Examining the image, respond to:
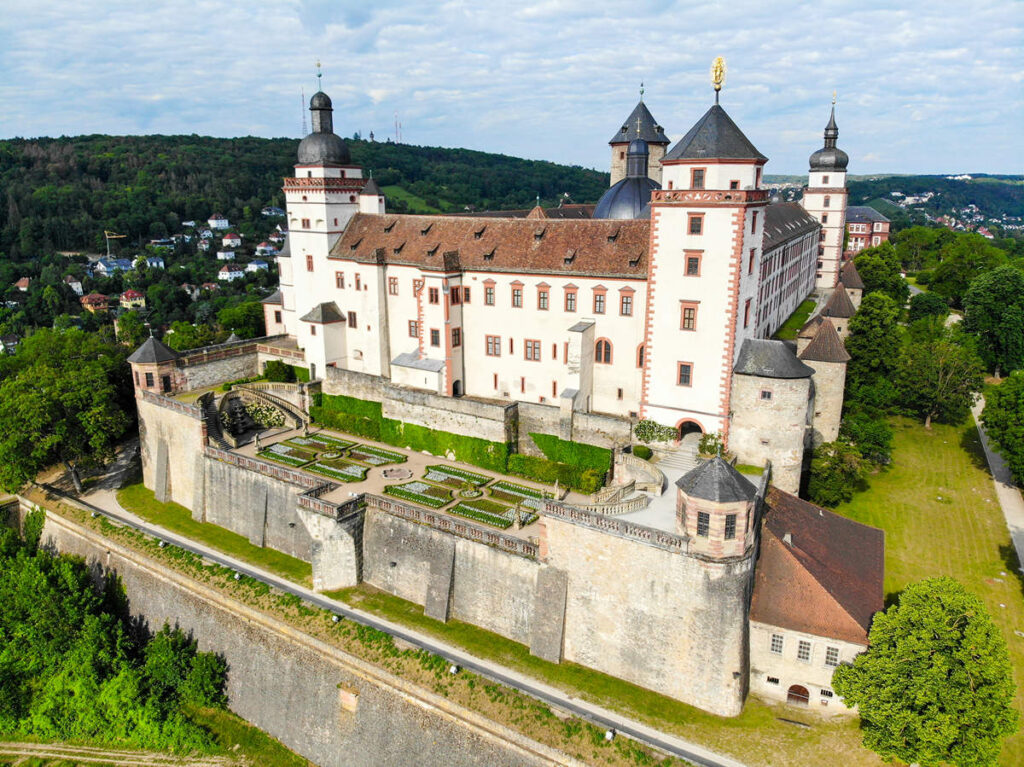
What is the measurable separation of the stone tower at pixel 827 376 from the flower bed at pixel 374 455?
26223 millimetres

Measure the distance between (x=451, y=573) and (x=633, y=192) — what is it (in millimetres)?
32972

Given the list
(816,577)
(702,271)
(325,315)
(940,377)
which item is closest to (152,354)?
(325,315)

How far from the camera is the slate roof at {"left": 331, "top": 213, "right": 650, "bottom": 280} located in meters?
42.2

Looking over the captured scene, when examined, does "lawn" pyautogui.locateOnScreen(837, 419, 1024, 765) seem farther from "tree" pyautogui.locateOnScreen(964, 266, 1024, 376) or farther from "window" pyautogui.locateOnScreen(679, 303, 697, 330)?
"tree" pyautogui.locateOnScreen(964, 266, 1024, 376)

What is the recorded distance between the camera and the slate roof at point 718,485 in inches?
1009

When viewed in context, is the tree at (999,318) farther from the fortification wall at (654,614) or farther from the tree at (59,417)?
the tree at (59,417)

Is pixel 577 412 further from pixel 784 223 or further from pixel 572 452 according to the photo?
pixel 784 223

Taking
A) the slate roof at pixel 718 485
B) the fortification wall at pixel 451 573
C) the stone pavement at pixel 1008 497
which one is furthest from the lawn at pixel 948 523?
the fortification wall at pixel 451 573

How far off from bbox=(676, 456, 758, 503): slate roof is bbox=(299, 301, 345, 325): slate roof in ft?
114

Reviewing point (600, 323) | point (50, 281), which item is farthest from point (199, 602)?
point (50, 281)

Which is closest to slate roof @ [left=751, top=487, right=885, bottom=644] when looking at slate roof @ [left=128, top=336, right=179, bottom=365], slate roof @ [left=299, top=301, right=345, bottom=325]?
slate roof @ [left=299, top=301, right=345, bottom=325]

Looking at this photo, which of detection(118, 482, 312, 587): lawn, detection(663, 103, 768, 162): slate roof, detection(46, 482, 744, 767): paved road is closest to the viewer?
detection(46, 482, 744, 767): paved road

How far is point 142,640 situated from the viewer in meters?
39.7

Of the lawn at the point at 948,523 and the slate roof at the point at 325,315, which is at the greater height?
the slate roof at the point at 325,315
